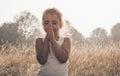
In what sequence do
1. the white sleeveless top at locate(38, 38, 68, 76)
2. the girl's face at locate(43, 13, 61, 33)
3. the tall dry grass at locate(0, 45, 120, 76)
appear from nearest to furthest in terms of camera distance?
1. the white sleeveless top at locate(38, 38, 68, 76)
2. the girl's face at locate(43, 13, 61, 33)
3. the tall dry grass at locate(0, 45, 120, 76)

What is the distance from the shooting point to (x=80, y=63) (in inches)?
337

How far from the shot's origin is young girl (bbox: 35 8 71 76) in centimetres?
326

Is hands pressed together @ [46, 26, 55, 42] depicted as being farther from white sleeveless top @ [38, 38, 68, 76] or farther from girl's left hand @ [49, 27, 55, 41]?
white sleeveless top @ [38, 38, 68, 76]

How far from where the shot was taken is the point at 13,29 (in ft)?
103

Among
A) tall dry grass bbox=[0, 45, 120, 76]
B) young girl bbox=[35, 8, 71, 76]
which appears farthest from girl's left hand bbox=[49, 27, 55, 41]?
tall dry grass bbox=[0, 45, 120, 76]

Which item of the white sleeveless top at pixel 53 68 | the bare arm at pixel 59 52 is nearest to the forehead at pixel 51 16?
the bare arm at pixel 59 52

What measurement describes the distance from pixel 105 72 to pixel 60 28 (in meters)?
5.05

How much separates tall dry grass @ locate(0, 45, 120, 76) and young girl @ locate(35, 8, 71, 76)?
15.4ft

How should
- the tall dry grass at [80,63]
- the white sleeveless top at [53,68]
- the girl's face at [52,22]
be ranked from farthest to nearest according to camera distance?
the tall dry grass at [80,63]
the girl's face at [52,22]
the white sleeveless top at [53,68]

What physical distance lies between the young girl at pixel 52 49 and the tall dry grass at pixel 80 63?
4.69 m

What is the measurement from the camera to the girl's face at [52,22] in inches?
133

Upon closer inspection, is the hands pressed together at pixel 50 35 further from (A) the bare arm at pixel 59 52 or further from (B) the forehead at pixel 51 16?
(B) the forehead at pixel 51 16

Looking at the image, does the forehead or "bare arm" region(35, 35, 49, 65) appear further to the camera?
the forehead

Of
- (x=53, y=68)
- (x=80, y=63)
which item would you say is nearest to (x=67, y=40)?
(x=53, y=68)
